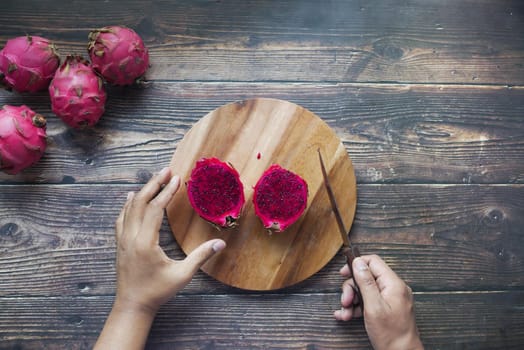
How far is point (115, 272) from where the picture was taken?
1.48 m

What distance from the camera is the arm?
1.31 meters

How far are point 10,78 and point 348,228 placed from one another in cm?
112

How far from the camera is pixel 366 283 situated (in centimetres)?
124

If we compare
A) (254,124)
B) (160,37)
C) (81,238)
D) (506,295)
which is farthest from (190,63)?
(506,295)

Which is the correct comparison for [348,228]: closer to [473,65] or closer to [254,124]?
[254,124]

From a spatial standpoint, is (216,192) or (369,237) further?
(369,237)

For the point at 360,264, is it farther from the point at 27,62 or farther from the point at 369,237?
the point at 27,62

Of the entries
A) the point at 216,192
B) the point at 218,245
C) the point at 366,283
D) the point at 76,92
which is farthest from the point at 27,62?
the point at 366,283

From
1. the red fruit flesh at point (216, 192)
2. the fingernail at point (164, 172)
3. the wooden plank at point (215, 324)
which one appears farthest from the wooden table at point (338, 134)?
the red fruit flesh at point (216, 192)

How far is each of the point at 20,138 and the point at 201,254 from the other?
0.62 m

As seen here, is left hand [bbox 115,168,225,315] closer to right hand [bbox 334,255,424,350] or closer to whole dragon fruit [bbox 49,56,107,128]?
whole dragon fruit [bbox 49,56,107,128]

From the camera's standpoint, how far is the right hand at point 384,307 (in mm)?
1249

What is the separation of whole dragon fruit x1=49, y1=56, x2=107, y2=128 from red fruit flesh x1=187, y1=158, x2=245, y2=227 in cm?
37

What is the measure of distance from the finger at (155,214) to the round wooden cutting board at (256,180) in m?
0.06
